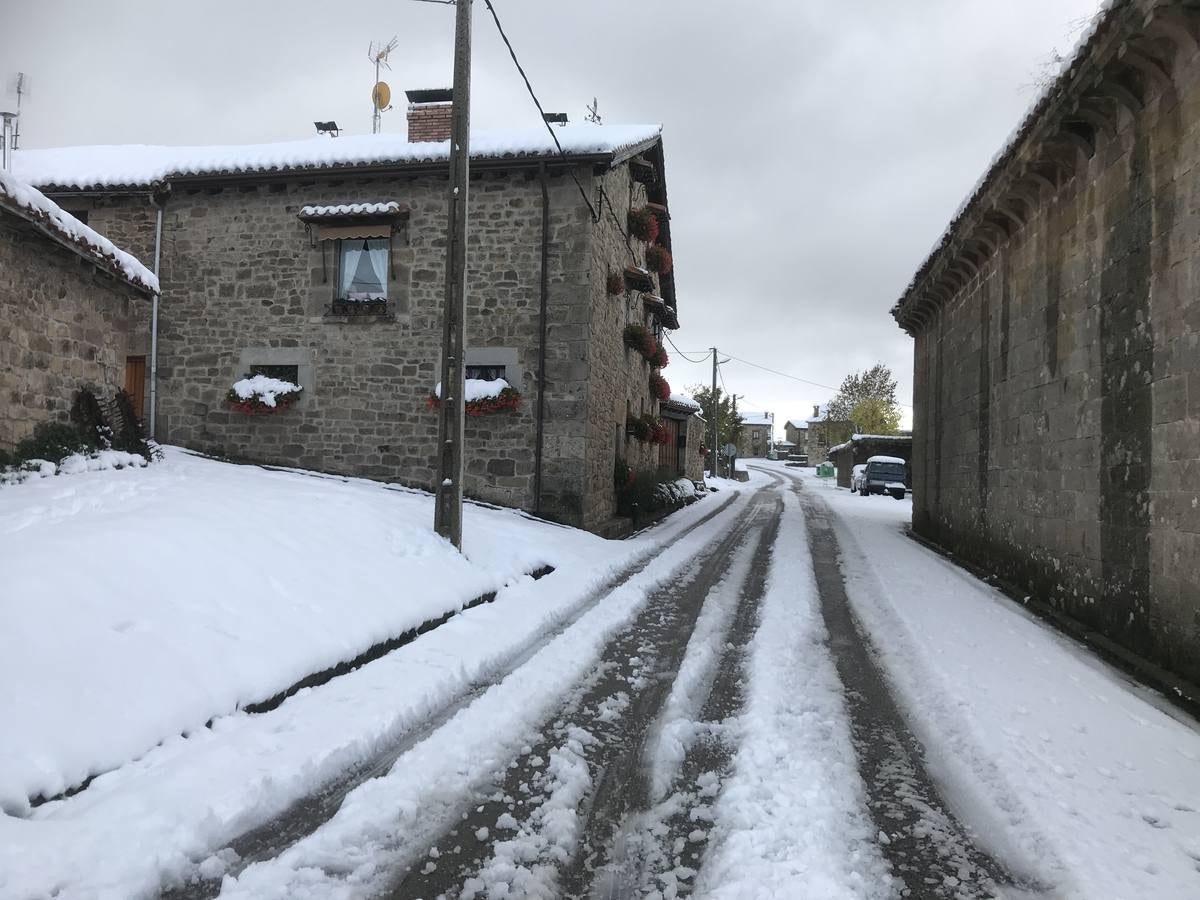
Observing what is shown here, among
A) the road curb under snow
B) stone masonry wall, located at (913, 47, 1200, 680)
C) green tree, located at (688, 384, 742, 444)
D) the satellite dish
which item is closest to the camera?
the road curb under snow

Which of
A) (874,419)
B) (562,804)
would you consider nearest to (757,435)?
(874,419)

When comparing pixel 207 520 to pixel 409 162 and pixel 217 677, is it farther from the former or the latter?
pixel 409 162

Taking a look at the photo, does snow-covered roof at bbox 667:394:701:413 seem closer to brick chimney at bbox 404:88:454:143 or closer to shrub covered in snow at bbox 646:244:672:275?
shrub covered in snow at bbox 646:244:672:275

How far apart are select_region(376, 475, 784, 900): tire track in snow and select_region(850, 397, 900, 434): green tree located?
2110 inches

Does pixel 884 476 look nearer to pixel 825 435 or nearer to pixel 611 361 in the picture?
pixel 611 361

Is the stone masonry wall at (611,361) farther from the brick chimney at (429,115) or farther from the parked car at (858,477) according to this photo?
the parked car at (858,477)

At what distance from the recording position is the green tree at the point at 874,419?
52938 millimetres

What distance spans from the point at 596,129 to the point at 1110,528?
10175 millimetres

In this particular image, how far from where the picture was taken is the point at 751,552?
9719mm

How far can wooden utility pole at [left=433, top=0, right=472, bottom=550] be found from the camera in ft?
21.9

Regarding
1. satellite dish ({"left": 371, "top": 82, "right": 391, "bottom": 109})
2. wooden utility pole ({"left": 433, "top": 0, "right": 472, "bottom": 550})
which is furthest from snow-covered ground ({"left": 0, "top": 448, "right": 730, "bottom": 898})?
satellite dish ({"left": 371, "top": 82, "right": 391, "bottom": 109})

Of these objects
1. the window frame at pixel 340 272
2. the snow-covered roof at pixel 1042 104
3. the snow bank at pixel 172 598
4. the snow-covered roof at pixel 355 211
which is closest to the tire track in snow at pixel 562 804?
the snow bank at pixel 172 598

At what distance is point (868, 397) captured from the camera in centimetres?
5688

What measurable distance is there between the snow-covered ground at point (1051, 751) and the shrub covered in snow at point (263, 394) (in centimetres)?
948
